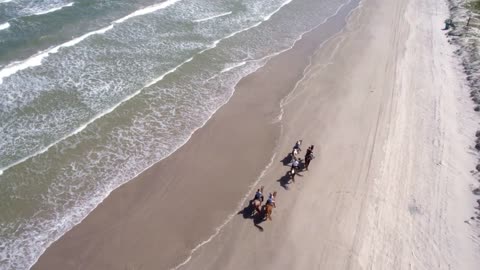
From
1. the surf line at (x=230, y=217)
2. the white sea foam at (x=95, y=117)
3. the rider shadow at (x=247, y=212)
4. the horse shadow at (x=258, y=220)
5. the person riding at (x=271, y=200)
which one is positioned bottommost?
the surf line at (x=230, y=217)

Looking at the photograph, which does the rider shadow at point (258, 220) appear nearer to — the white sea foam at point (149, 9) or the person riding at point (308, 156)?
the person riding at point (308, 156)

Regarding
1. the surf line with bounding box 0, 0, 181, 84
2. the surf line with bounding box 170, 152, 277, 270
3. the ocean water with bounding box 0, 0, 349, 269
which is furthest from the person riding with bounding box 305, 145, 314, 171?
the surf line with bounding box 0, 0, 181, 84

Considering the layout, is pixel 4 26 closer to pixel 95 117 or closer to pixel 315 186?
pixel 95 117

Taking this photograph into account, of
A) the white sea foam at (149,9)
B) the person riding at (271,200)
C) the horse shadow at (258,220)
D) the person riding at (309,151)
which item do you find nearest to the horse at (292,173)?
the person riding at (309,151)

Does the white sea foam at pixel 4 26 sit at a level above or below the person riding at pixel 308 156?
above

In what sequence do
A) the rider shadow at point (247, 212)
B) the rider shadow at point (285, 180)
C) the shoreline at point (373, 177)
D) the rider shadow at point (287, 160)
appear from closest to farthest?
the shoreline at point (373, 177) < the rider shadow at point (247, 212) < the rider shadow at point (285, 180) < the rider shadow at point (287, 160)

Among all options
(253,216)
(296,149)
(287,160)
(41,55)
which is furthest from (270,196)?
(41,55)

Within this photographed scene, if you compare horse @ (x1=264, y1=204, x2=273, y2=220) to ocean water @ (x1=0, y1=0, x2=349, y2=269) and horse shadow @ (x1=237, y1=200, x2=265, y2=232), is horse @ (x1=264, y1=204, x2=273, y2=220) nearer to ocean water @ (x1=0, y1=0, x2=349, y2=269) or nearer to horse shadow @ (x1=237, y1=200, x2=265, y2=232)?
horse shadow @ (x1=237, y1=200, x2=265, y2=232)
